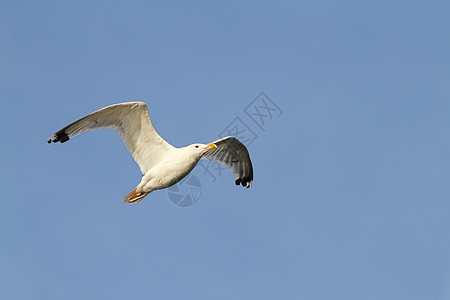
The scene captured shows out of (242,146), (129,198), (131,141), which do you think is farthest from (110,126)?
(242,146)

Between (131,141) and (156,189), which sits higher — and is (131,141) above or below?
above

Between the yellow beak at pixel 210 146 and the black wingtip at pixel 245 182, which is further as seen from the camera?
the black wingtip at pixel 245 182

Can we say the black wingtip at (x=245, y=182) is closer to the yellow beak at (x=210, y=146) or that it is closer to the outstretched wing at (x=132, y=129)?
the yellow beak at (x=210, y=146)

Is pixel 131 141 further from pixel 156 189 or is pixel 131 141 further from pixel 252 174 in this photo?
pixel 252 174

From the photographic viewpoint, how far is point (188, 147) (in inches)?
722

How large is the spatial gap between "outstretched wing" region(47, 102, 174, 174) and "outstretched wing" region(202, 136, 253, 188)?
1.99 meters

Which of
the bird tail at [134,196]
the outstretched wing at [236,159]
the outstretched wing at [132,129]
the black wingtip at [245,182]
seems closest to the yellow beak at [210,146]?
the outstretched wing at [132,129]

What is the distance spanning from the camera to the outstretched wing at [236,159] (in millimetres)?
20047

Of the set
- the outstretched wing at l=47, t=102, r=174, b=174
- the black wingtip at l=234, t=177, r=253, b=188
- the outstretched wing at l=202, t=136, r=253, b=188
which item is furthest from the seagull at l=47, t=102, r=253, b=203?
the black wingtip at l=234, t=177, r=253, b=188

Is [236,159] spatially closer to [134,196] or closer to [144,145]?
[144,145]

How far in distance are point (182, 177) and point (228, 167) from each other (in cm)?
273

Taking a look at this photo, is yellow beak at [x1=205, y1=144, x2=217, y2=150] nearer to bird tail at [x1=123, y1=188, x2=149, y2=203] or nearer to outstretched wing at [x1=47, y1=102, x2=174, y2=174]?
outstretched wing at [x1=47, y1=102, x2=174, y2=174]

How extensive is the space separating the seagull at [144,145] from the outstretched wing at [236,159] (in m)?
1.09

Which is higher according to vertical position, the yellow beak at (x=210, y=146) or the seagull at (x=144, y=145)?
the seagull at (x=144, y=145)
